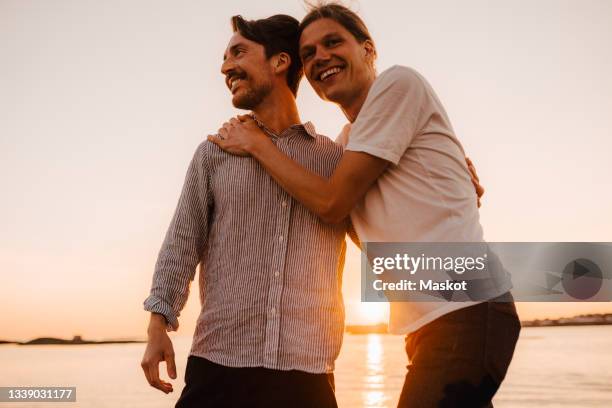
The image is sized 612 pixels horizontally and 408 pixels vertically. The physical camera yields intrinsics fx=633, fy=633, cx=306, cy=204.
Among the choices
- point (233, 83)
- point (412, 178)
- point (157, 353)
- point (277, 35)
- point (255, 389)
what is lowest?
point (255, 389)

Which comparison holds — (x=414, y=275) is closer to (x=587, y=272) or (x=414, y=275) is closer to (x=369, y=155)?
(x=369, y=155)

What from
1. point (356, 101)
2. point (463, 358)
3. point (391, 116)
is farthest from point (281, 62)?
point (463, 358)

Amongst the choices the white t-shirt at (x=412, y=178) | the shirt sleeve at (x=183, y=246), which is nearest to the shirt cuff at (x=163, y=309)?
the shirt sleeve at (x=183, y=246)

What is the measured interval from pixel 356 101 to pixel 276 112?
1.39ft

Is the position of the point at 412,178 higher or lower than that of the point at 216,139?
lower

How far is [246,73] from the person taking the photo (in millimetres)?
2924

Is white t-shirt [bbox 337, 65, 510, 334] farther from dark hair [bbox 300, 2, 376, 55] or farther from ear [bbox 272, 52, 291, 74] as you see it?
ear [bbox 272, 52, 291, 74]

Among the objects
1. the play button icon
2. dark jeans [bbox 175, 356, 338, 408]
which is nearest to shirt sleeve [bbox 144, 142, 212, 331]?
dark jeans [bbox 175, 356, 338, 408]

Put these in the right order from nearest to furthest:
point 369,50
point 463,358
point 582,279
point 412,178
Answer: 1. point 463,358
2. point 412,178
3. point 369,50
4. point 582,279

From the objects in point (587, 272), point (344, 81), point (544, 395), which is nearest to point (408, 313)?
point (344, 81)

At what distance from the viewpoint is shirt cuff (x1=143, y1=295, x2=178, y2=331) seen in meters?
2.46

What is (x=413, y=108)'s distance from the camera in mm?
2324

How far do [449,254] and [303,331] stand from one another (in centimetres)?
69

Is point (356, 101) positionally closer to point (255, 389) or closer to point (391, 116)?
point (391, 116)
